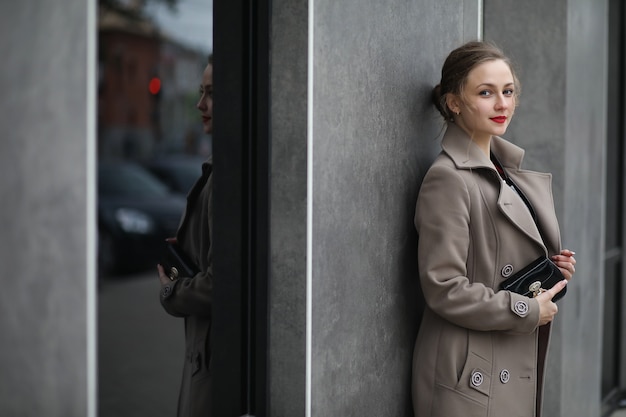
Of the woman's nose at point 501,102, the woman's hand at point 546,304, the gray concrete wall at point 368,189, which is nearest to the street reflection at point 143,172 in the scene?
the gray concrete wall at point 368,189

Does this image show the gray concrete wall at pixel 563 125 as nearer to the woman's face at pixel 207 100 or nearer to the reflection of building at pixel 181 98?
the reflection of building at pixel 181 98

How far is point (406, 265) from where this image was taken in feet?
10.4

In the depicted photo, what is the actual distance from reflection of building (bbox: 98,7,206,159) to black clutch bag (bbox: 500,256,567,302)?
1.16 meters

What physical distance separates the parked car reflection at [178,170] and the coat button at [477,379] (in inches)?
45.0

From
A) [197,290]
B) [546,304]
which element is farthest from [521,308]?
[197,290]

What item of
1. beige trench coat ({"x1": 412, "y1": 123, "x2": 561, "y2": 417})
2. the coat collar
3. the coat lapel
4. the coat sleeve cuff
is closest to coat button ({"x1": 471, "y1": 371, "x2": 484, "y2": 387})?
beige trench coat ({"x1": 412, "y1": 123, "x2": 561, "y2": 417})

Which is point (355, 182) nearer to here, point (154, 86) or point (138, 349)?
point (154, 86)

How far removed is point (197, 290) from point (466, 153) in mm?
1097

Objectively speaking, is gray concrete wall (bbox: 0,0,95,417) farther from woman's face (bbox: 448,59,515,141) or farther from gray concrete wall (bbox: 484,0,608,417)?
gray concrete wall (bbox: 484,0,608,417)

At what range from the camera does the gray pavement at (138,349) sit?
2.38 meters

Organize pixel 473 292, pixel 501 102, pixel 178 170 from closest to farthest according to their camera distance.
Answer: pixel 473 292 → pixel 178 170 → pixel 501 102

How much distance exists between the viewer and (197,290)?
2.56m

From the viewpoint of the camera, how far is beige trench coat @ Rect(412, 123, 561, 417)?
9.36ft

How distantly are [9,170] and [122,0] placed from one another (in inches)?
51.2
